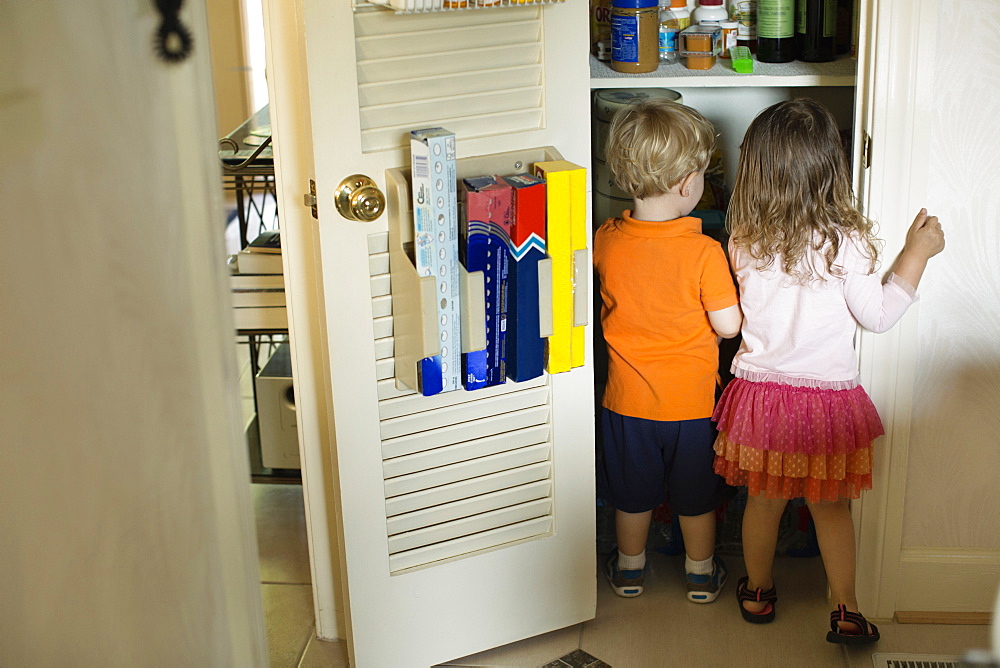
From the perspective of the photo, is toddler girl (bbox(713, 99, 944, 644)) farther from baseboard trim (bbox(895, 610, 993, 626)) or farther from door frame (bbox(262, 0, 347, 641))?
door frame (bbox(262, 0, 347, 641))

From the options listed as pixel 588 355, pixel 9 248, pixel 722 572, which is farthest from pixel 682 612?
pixel 9 248

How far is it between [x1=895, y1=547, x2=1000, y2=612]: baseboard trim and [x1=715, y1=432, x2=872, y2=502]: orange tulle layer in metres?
0.20

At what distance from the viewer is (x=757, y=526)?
1.89 m

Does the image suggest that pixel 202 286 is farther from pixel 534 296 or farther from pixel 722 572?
pixel 722 572

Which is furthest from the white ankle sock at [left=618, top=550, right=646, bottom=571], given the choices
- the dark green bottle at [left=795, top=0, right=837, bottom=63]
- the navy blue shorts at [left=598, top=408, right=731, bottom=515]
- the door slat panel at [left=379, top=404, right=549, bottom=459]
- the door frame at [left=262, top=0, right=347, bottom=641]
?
the dark green bottle at [left=795, top=0, right=837, bottom=63]

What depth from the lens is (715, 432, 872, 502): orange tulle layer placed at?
174 centimetres

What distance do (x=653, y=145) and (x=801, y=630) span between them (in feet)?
3.17

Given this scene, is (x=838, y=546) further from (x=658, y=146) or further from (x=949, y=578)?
(x=658, y=146)

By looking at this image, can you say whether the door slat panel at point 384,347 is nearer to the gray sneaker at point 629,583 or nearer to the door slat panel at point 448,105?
the door slat panel at point 448,105

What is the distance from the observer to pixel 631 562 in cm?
201

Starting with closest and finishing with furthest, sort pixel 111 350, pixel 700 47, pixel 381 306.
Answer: pixel 111 350
pixel 381 306
pixel 700 47

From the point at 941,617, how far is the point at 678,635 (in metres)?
0.50

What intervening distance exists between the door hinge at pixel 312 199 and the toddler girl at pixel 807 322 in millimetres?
714

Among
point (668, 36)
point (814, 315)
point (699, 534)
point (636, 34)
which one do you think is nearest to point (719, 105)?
point (668, 36)
